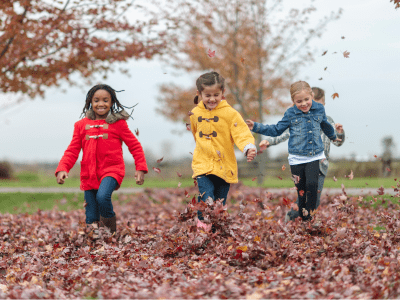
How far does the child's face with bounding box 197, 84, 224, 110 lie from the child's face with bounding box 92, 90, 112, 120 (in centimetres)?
126

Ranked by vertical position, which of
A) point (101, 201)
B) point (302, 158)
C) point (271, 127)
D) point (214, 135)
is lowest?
point (101, 201)

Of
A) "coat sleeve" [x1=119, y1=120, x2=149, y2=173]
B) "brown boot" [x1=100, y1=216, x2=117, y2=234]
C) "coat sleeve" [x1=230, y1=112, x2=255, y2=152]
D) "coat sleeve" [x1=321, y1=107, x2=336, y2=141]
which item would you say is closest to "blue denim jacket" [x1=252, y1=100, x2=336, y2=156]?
"coat sleeve" [x1=321, y1=107, x2=336, y2=141]

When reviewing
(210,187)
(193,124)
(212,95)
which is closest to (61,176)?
(193,124)

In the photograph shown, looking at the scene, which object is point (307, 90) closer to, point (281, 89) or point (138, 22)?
point (138, 22)

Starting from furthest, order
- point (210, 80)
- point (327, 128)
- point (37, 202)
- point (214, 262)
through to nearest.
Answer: point (37, 202)
point (327, 128)
point (210, 80)
point (214, 262)

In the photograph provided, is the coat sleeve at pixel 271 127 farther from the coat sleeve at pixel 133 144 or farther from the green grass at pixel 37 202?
the green grass at pixel 37 202

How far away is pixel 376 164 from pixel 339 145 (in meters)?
12.5

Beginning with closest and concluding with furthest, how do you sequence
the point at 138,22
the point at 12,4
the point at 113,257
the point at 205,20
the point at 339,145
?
the point at 113,257, the point at 339,145, the point at 12,4, the point at 138,22, the point at 205,20

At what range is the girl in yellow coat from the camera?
14.8 ft

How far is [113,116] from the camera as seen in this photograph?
4.96 meters

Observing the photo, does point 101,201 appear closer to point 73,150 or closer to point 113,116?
point 73,150

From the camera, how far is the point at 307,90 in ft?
15.5

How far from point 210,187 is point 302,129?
1.32m

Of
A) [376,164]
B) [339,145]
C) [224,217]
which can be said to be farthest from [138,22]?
[376,164]
